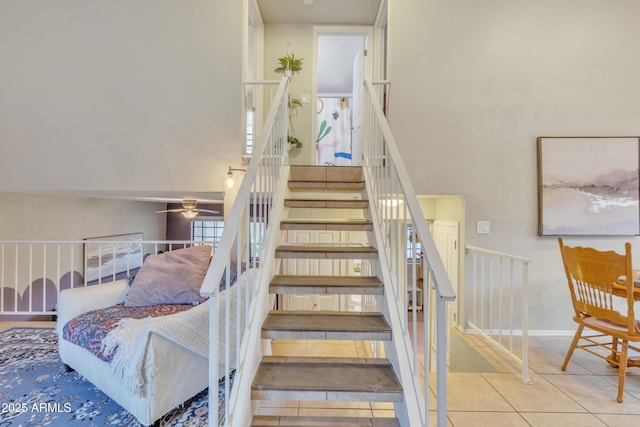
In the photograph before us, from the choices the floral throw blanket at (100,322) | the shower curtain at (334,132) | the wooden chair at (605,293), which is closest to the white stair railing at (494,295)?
the wooden chair at (605,293)

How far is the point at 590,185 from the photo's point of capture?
306 centimetres

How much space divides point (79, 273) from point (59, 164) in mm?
2798

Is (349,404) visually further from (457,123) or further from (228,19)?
(228,19)

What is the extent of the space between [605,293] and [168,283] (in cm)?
323

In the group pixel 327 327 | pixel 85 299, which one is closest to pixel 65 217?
pixel 85 299

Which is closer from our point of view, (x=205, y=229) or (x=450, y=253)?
(x=450, y=253)

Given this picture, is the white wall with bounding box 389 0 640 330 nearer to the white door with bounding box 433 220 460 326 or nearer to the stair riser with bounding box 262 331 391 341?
the white door with bounding box 433 220 460 326

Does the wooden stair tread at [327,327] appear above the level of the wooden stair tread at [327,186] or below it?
below

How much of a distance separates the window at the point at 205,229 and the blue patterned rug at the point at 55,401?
18.9 ft

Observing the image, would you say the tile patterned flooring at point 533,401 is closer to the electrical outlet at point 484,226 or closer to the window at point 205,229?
the electrical outlet at point 484,226

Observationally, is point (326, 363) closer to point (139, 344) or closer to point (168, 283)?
point (139, 344)

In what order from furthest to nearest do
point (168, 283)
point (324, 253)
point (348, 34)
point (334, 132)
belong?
point (334, 132) < point (348, 34) < point (168, 283) < point (324, 253)

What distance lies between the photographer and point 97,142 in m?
3.17

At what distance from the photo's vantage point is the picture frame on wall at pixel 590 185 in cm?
306
